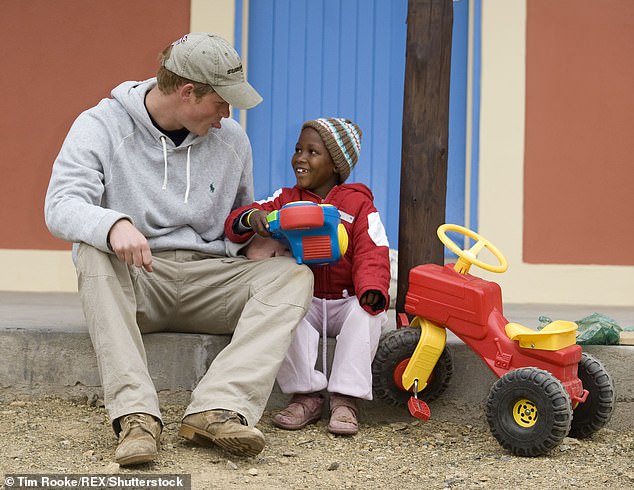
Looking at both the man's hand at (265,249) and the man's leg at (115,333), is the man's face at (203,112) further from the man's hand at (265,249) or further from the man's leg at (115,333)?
the man's leg at (115,333)

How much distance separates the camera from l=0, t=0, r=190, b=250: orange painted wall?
5684 mm

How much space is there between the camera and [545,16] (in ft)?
18.4

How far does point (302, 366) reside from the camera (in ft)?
10.5

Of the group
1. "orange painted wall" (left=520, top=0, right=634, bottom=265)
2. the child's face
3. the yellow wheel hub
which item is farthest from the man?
"orange painted wall" (left=520, top=0, right=634, bottom=265)

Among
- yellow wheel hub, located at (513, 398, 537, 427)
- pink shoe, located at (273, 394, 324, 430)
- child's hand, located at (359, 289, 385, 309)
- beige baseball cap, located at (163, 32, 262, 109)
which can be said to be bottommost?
pink shoe, located at (273, 394, 324, 430)

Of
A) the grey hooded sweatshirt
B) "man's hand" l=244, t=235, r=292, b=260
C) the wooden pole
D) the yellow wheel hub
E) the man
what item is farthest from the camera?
the wooden pole

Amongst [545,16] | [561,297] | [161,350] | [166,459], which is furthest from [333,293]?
[545,16]

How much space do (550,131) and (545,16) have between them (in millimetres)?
688

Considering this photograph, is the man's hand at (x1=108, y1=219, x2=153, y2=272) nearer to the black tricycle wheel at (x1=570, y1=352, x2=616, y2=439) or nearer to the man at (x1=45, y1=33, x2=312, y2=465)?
the man at (x1=45, y1=33, x2=312, y2=465)

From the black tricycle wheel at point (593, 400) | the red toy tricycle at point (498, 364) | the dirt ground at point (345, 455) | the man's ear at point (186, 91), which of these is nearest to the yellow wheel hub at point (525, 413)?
the red toy tricycle at point (498, 364)

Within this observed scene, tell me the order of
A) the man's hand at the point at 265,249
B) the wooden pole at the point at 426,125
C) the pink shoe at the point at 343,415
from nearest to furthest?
the pink shoe at the point at 343,415, the man's hand at the point at 265,249, the wooden pole at the point at 426,125

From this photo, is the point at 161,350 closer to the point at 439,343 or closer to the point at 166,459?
the point at 166,459

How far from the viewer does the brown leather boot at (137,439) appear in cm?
249

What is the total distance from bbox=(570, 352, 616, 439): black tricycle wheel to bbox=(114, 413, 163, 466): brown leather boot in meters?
1.35
